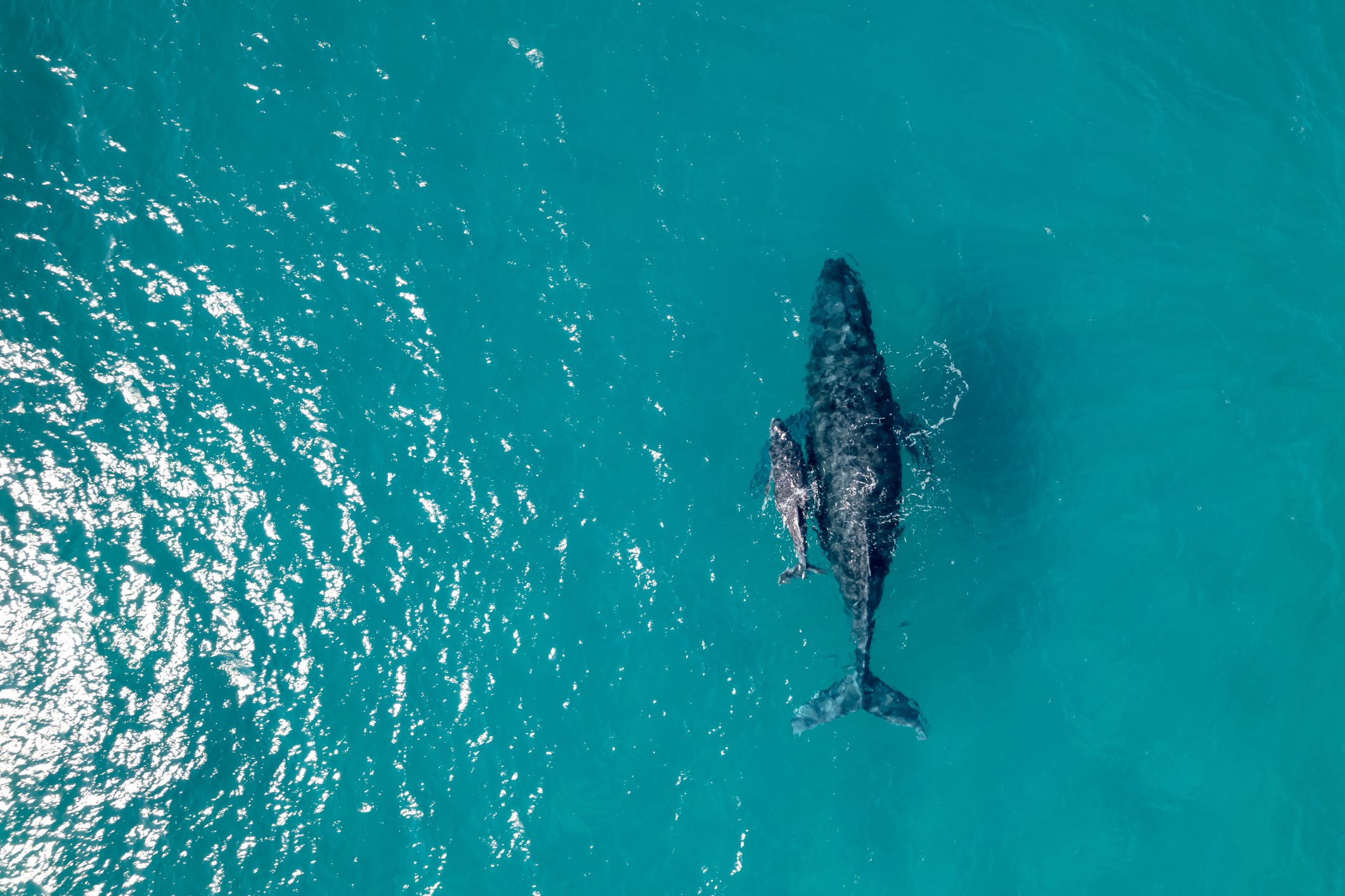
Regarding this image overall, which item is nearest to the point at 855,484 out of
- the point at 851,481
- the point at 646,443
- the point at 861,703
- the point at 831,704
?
the point at 851,481

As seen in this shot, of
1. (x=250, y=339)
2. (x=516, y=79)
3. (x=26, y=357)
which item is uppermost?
(x=516, y=79)

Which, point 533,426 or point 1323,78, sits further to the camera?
point 1323,78

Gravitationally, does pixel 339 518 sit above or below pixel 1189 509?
below

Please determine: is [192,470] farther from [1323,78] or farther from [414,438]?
[1323,78]

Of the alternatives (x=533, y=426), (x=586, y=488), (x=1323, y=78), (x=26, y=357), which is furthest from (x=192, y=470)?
(x=1323, y=78)

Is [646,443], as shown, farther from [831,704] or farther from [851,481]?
[831,704]

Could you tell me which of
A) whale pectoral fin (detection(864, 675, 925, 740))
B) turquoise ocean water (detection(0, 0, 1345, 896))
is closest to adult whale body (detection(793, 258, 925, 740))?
whale pectoral fin (detection(864, 675, 925, 740))
